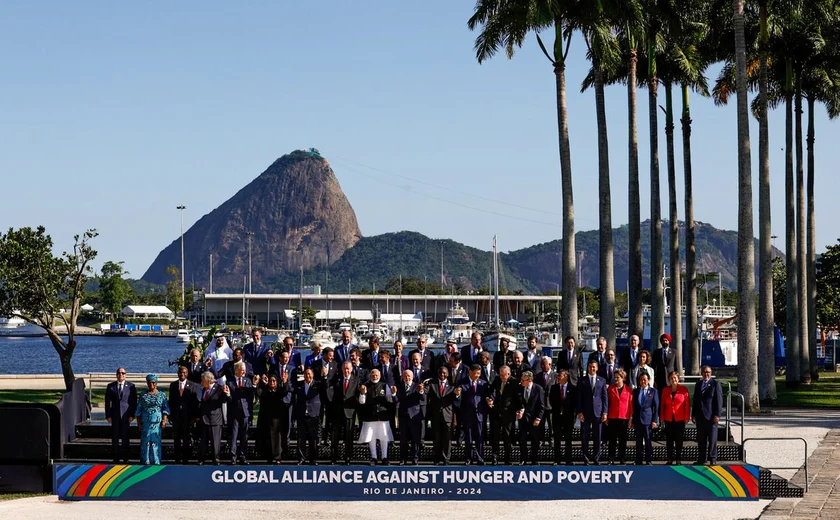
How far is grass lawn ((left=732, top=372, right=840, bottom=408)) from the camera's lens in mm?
36213

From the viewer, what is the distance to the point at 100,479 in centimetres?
1953

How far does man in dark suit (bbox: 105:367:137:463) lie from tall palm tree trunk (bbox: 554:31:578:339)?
53.5ft

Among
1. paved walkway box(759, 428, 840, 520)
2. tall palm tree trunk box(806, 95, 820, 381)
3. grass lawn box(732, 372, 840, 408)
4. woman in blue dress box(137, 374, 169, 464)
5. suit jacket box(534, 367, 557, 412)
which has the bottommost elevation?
paved walkway box(759, 428, 840, 520)

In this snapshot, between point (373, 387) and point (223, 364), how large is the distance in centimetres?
338

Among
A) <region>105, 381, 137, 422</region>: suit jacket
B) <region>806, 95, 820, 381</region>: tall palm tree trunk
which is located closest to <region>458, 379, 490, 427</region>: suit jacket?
<region>105, 381, 137, 422</region>: suit jacket

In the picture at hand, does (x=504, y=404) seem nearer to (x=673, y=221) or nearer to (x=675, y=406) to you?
(x=675, y=406)

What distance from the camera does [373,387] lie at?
67.6 feet

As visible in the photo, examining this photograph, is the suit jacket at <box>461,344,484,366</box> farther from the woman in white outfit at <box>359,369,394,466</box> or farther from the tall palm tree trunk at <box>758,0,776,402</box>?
the tall palm tree trunk at <box>758,0,776,402</box>

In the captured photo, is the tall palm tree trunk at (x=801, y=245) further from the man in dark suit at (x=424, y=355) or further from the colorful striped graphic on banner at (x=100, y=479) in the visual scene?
the colorful striped graphic on banner at (x=100, y=479)

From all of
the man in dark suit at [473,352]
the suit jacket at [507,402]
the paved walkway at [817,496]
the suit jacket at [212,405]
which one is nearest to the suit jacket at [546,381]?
the suit jacket at [507,402]

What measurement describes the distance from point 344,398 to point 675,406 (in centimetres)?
571

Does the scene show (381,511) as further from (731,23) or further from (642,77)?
(642,77)

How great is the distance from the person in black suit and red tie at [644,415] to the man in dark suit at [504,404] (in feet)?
6.73

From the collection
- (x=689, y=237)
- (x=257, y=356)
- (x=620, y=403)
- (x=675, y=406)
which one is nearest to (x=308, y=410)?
(x=257, y=356)
